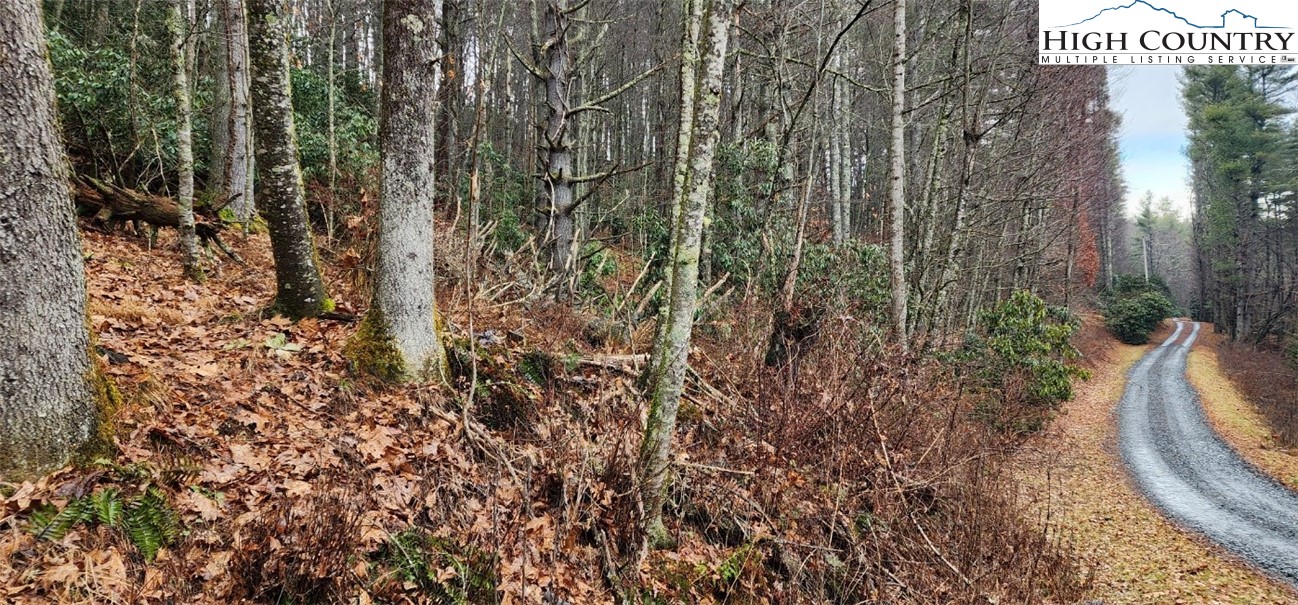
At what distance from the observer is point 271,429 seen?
4039 millimetres

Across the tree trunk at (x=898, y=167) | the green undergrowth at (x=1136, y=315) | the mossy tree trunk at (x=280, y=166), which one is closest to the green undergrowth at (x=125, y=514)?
the mossy tree trunk at (x=280, y=166)

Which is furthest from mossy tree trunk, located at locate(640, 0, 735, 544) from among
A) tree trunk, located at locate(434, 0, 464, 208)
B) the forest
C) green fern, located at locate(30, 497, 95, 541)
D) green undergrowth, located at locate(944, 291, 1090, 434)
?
green undergrowth, located at locate(944, 291, 1090, 434)

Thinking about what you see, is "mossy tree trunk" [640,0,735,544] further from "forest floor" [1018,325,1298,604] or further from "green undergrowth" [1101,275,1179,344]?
"green undergrowth" [1101,275,1179,344]

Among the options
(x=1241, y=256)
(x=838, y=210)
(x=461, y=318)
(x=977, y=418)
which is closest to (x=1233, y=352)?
(x=1241, y=256)

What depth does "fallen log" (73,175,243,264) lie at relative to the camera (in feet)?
25.6

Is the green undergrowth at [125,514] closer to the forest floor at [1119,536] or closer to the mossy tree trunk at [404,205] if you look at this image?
the mossy tree trunk at [404,205]

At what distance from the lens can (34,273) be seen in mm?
2980

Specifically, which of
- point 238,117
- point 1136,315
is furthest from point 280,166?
point 1136,315

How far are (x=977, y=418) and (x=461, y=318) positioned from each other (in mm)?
9253

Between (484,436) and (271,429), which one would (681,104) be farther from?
(271,429)

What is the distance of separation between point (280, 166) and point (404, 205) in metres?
1.52

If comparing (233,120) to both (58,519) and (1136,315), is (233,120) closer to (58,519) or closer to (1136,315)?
(58,519)

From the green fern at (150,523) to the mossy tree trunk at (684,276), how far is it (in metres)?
2.72

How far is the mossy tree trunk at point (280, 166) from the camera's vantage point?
513cm
